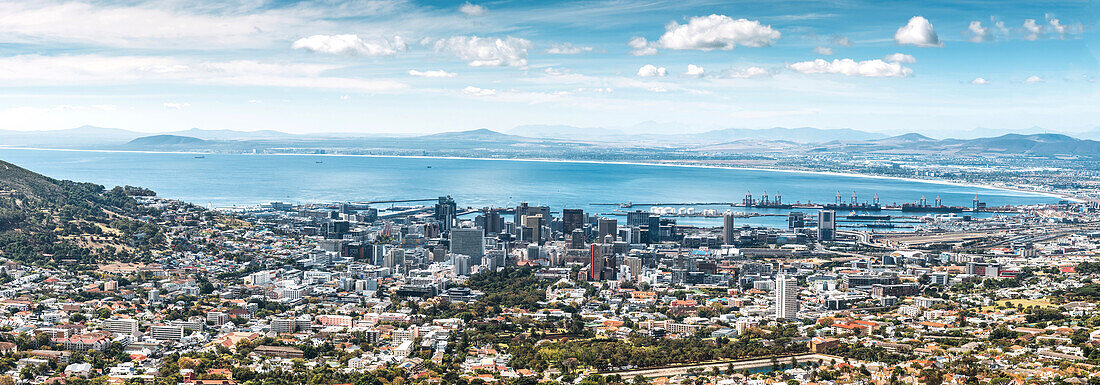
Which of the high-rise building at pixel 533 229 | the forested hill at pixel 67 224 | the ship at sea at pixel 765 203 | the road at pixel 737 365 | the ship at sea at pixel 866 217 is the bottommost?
the ship at sea at pixel 866 217

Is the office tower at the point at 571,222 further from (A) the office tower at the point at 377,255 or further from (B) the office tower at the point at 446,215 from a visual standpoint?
(A) the office tower at the point at 377,255

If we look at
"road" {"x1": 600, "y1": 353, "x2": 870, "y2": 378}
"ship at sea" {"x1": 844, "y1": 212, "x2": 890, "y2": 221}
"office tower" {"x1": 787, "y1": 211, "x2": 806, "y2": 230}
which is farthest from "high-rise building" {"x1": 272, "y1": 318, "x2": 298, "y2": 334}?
"ship at sea" {"x1": 844, "y1": 212, "x2": 890, "y2": 221}

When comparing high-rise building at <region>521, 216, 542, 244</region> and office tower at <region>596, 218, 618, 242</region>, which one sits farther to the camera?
office tower at <region>596, 218, 618, 242</region>

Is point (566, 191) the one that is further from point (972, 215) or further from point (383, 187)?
point (972, 215)

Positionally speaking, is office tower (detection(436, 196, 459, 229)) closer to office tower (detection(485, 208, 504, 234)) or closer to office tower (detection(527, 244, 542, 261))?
office tower (detection(485, 208, 504, 234))

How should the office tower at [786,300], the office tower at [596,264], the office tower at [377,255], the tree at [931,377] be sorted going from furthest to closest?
1. the office tower at [377,255]
2. the office tower at [596,264]
3. the office tower at [786,300]
4. the tree at [931,377]

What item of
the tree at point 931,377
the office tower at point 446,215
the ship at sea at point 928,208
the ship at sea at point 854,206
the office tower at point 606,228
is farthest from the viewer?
the ship at sea at point 854,206

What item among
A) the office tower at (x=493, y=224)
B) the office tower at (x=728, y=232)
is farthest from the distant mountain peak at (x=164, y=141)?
the office tower at (x=728, y=232)
